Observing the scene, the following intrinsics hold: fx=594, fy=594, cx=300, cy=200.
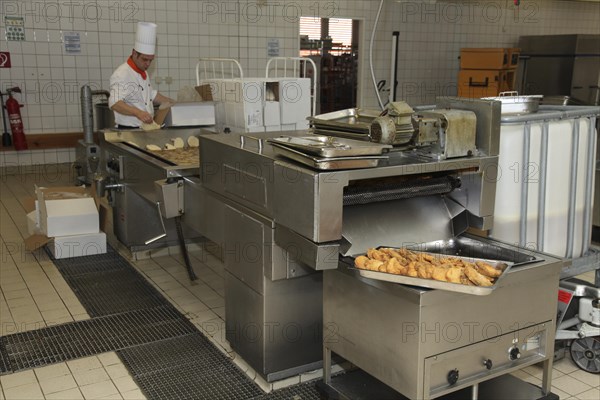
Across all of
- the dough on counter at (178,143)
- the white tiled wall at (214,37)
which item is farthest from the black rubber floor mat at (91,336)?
the white tiled wall at (214,37)

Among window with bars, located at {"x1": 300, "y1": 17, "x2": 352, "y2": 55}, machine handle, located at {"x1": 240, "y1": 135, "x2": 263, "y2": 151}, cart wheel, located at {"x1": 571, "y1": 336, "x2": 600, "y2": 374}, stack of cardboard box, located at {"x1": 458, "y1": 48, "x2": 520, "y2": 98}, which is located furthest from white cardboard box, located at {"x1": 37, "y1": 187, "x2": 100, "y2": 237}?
stack of cardboard box, located at {"x1": 458, "y1": 48, "x2": 520, "y2": 98}

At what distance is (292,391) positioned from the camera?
2.39 meters

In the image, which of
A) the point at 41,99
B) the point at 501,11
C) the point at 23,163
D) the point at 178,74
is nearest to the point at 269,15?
the point at 178,74

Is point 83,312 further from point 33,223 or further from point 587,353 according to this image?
point 587,353

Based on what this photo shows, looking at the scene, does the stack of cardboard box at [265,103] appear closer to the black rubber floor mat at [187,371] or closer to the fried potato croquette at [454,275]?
the black rubber floor mat at [187,371]

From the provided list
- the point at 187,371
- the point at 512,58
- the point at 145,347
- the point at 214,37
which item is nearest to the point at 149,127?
the point at 145,347

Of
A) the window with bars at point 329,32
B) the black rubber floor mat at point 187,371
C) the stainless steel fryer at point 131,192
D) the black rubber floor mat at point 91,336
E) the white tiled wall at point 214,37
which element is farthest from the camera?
the window with bars at point 329,32

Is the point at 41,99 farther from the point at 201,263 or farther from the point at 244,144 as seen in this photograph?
the point at 244,144

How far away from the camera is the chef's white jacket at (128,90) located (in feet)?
13.7

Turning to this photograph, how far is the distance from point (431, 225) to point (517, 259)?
340 mm

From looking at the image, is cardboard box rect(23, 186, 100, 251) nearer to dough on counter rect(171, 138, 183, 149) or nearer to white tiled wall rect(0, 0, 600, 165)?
dough on counter rect(171, 138, 183, 149)

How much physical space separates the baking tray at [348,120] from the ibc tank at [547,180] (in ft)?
1.74

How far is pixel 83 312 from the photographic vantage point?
3150mm

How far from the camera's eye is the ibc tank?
2.40 m
